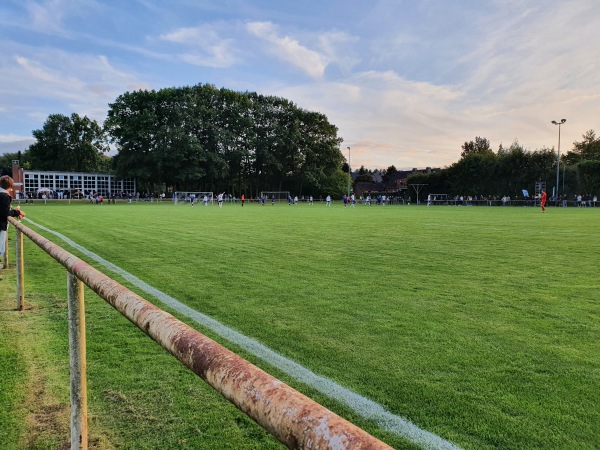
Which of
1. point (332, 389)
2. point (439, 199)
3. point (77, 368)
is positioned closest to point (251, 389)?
point (77, 368)

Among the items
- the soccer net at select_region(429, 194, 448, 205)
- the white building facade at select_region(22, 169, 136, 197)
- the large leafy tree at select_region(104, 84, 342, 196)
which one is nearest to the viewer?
the white building facade at select_region(22, 169, 136, 197)

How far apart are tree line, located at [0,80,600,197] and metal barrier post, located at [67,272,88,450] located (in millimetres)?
70229

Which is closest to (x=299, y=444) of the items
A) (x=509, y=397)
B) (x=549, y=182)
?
(x=509, y=397)

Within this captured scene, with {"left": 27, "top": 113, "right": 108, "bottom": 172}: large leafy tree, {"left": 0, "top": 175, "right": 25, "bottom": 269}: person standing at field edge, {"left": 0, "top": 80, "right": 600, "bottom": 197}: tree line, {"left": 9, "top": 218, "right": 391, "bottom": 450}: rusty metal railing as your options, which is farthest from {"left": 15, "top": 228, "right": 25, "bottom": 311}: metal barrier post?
{"left": 27, "top": 113, "right": 108, "bottom": 172}: large leafy tree

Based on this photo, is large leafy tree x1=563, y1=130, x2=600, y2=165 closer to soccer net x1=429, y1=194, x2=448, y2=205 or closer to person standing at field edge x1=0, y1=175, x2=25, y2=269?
soccer net x1=429, y1=194, x2=448, y2=205

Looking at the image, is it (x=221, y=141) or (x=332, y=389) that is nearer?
(x=332, y=389)

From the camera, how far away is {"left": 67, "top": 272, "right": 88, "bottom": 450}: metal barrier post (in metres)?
2.55

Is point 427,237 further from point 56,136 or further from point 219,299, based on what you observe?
point 56,136

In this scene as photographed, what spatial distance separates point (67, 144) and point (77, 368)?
10860 centimetres

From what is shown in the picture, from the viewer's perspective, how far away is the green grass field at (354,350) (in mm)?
3139

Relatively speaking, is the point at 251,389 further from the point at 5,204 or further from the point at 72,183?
the point at 72,183

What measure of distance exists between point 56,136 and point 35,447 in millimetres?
108797

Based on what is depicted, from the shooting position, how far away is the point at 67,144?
322 ft

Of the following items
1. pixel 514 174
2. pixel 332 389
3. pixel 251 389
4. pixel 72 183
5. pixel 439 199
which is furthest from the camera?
pixel 439 199
